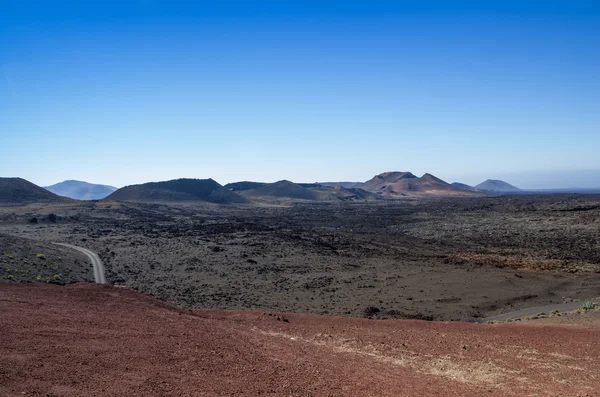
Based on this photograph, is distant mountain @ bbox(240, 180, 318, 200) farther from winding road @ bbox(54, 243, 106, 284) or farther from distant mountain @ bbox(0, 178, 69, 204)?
winding road @ bbox(54, 243, 106, 284)

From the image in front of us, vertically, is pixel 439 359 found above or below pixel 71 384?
below

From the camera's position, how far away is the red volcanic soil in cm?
934

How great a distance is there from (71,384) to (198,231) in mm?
45180

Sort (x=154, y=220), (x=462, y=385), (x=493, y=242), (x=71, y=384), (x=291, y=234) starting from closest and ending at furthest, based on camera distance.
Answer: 1. (x=71, y=384)
2. (x=462, y=385)
3. (x=493, y=242)
4. (x=291, y=234)
5. (x=154, y=220)

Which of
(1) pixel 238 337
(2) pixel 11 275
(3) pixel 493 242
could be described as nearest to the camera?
(1) pixel 238 337

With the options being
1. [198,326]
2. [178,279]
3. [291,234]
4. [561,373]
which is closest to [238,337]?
[198,326]

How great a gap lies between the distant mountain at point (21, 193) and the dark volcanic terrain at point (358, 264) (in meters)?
36.5

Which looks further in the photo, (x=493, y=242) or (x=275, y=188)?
(x=275, y=188)

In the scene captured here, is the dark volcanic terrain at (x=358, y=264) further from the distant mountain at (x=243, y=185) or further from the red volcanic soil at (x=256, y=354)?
the distant mountain at (x=243, y=185)

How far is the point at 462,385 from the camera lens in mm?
10820

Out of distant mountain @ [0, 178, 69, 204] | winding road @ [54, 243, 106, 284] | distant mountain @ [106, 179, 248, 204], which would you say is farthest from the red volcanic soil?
distant mountain @ [106, 179, 248, 204]

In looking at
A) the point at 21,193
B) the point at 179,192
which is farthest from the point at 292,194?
the point at 21,193

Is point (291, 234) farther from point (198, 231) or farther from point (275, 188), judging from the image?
point (275, 188)

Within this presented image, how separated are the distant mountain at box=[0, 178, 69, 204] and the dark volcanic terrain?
1439 inches
